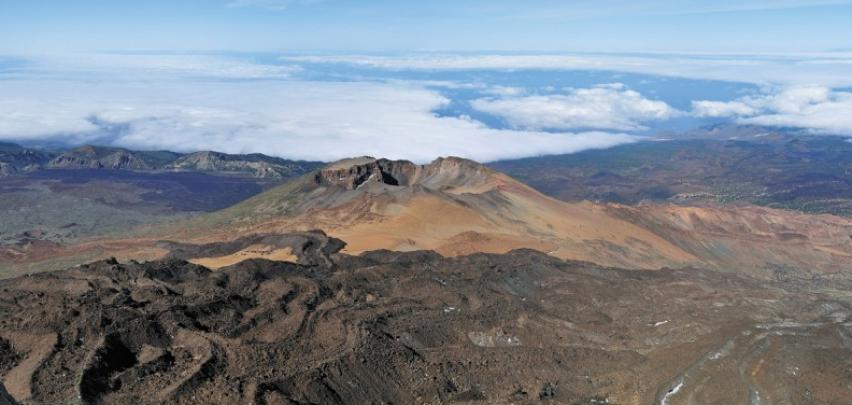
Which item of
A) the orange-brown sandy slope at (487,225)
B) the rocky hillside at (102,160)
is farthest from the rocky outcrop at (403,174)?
the rocky hillside at (102,160)

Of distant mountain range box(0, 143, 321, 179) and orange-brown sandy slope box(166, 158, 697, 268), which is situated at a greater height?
orange-brown sandy slope box(166, 158, 697, 268)

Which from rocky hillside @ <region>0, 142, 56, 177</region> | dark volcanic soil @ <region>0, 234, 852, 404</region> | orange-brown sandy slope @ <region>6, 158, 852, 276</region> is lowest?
rocky hillside @ <region>0, 142, 56, 177</region>

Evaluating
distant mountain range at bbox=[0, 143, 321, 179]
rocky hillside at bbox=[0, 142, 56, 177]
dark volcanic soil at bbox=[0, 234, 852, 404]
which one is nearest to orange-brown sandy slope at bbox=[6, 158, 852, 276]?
dark volcanic soil at bbox=[0, 234, 852, 404]

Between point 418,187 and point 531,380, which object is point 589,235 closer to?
point 418,187

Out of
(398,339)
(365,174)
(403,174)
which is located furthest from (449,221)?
(398,339)

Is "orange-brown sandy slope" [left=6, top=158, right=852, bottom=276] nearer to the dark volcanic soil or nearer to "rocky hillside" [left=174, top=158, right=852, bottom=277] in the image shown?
"rocky hillside" [left=174, top=158, right=852, bottom=277]

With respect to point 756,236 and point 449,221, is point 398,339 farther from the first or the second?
point 756,236
